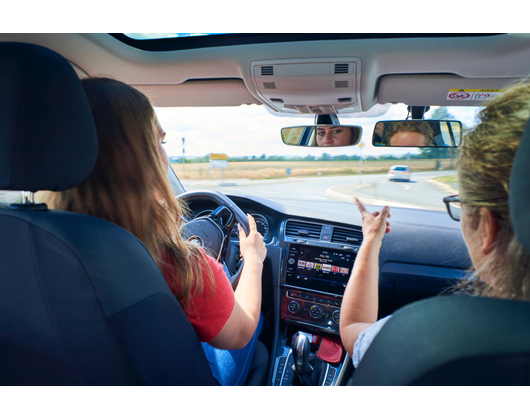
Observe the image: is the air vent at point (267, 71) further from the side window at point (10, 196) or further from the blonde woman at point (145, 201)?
the side window at point (10, 196)

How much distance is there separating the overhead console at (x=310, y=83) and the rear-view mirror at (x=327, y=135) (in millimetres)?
163

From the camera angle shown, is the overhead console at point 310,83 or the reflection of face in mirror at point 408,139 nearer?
A: the overhead console at point 310,83

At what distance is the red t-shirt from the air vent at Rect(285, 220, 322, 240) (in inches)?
78.2

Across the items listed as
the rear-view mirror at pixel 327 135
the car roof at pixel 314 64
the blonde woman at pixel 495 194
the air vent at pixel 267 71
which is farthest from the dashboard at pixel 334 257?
the blonde woman at pixel 495 194

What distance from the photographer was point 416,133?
8.63 feet

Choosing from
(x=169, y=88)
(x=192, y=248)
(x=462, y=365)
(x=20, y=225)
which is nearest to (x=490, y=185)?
(x=462, y=365)

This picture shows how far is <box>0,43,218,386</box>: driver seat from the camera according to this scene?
1021 millimetres

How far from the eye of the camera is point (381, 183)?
8688 millimetres

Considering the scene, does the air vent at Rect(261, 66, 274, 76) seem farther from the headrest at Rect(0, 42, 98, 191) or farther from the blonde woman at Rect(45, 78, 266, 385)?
the headrest at Rect(0, 42, 98, 191)

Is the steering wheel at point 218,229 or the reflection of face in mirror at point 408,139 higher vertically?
the reflection of face in mirror at point 408,139

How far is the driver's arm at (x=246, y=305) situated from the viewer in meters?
1.50

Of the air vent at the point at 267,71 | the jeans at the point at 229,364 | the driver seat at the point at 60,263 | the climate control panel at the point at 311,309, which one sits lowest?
the climate control panel at the point at 311,309

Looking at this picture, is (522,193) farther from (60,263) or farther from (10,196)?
(10,196)
